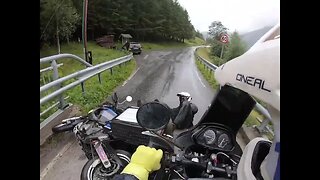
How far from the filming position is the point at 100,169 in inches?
92.5

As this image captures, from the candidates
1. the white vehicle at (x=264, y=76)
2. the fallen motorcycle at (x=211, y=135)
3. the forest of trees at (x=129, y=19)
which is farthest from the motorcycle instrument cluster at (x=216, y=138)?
the forest of trees at (x=129, y=19)

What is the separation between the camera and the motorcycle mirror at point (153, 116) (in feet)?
5.93

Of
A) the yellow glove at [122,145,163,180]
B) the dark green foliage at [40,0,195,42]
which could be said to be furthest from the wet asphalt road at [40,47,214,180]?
the yellow glove at [122,145,163,180]

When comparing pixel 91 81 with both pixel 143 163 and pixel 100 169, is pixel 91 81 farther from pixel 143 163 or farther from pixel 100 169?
pixel 143 163

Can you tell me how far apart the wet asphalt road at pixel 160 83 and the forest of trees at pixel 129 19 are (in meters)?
0.54

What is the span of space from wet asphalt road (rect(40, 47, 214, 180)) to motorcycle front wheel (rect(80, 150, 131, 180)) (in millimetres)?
623

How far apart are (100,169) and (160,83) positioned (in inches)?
148

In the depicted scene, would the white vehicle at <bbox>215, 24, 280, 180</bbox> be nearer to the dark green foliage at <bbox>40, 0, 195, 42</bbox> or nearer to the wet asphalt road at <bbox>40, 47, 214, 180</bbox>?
the dark green foliage at <bbox>40, 0, 195, 42</bbox>

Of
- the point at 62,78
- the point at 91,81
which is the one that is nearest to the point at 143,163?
the point at 62,78

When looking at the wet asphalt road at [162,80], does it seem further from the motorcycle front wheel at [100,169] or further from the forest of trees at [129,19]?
the motorcycle front wheel at [100,169]
